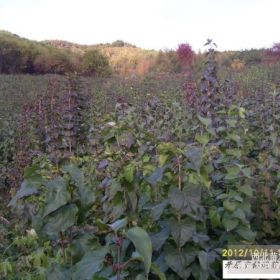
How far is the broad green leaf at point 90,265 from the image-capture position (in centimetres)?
161

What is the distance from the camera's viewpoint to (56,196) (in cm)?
182

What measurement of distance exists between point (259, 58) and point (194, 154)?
23402 mm

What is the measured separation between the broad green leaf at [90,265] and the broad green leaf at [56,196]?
0.23 meters

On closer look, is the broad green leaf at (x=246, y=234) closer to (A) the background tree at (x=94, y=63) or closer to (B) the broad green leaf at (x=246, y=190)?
(B) the broad green leaf at (x=246, y=190)

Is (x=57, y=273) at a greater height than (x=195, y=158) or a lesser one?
lesser

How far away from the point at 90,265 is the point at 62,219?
0.27 m

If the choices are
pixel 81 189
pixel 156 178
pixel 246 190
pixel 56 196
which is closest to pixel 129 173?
pixel 156 178

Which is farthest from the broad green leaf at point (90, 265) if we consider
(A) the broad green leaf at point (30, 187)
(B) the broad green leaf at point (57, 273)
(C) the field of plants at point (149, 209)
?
(A) the broad green leaf at point (30, 187)

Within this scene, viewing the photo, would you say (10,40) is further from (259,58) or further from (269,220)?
(269,220)

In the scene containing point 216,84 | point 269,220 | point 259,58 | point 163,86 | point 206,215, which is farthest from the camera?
point 259,58

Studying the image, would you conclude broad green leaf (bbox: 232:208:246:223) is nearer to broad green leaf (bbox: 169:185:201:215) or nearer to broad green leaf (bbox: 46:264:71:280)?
broad green leaf (bbox: 169:185:201:215)

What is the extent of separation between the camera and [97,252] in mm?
1688

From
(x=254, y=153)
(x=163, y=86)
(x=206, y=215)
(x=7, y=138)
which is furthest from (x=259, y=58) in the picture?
(x=206, y=215)

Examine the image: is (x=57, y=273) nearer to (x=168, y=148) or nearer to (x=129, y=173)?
(x=129, y=173)
